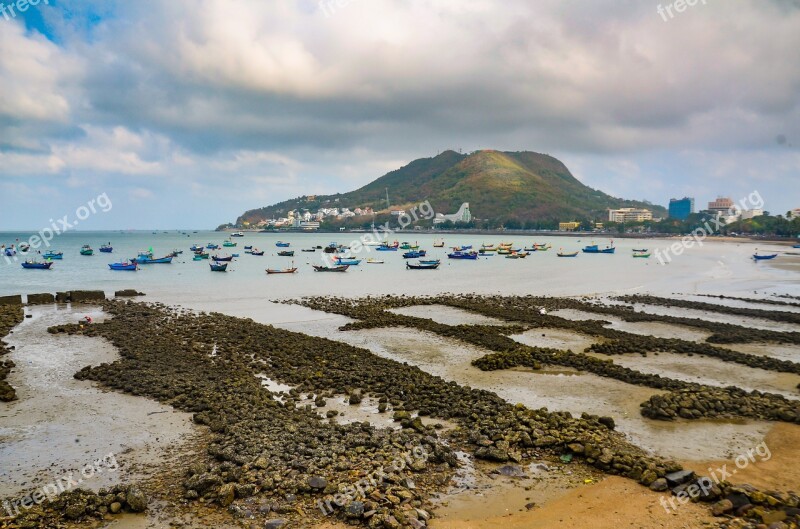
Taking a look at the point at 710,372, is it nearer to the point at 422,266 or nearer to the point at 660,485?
the point at 660,485

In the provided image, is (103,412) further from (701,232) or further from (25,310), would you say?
(701,232)

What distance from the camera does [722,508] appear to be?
9.00 m

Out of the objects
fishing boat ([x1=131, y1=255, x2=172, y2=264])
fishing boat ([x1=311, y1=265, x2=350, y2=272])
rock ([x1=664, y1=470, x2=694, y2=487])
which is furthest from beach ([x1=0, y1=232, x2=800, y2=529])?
fishing boat ([x1=131, y1=255, x2=172, y2=264])

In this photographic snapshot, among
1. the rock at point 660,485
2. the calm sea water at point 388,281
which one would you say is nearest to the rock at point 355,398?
the rock at point 660,485

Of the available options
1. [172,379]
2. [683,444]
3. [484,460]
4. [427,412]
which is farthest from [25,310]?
[683,444]

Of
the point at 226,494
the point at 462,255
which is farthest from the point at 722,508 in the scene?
the point at 462,255

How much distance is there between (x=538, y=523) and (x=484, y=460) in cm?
250

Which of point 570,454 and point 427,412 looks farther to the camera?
point 427,412

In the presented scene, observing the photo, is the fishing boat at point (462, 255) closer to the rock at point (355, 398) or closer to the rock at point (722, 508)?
the rock at point (355, 398)

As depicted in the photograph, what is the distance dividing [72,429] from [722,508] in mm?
15544

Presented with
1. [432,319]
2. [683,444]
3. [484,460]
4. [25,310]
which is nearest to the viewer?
[484,460]

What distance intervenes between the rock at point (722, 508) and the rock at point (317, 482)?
23.5 feet

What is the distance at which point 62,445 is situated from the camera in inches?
498

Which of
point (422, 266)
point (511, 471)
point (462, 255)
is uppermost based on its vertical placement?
point (462, 255)
